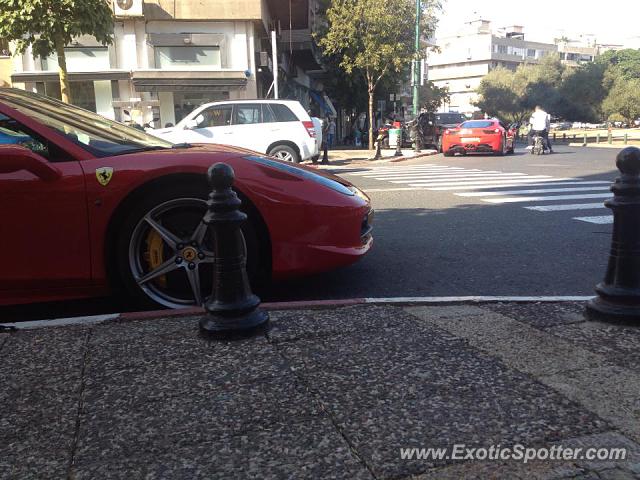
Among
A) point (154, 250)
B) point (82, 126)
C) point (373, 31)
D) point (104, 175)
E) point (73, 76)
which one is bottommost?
point (154, 250)

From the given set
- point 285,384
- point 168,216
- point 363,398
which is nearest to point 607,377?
point 363,398

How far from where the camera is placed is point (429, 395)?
2.39 m

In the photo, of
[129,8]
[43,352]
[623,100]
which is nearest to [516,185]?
[43,352]

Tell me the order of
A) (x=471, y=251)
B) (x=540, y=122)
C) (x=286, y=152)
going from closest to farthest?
(x=471, y=251) < (x=286, y=152) < (x=540, y=122)

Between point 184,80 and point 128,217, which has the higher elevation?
point 184,80

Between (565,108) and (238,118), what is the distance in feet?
160

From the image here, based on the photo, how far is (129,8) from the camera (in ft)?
71.4

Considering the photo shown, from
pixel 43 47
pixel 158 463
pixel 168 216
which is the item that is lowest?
pixel 158 463

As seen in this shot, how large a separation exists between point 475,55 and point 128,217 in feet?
431

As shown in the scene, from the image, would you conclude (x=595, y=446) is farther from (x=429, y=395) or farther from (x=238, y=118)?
(x=238, y=118)

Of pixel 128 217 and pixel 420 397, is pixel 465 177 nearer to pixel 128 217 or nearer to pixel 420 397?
pixel 128 217

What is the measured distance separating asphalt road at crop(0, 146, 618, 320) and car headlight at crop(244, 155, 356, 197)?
2.52 feet

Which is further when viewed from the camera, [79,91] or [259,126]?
[79,91]

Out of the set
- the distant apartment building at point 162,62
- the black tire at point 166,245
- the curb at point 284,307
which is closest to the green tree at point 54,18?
the distant apartment building at point 162,62
